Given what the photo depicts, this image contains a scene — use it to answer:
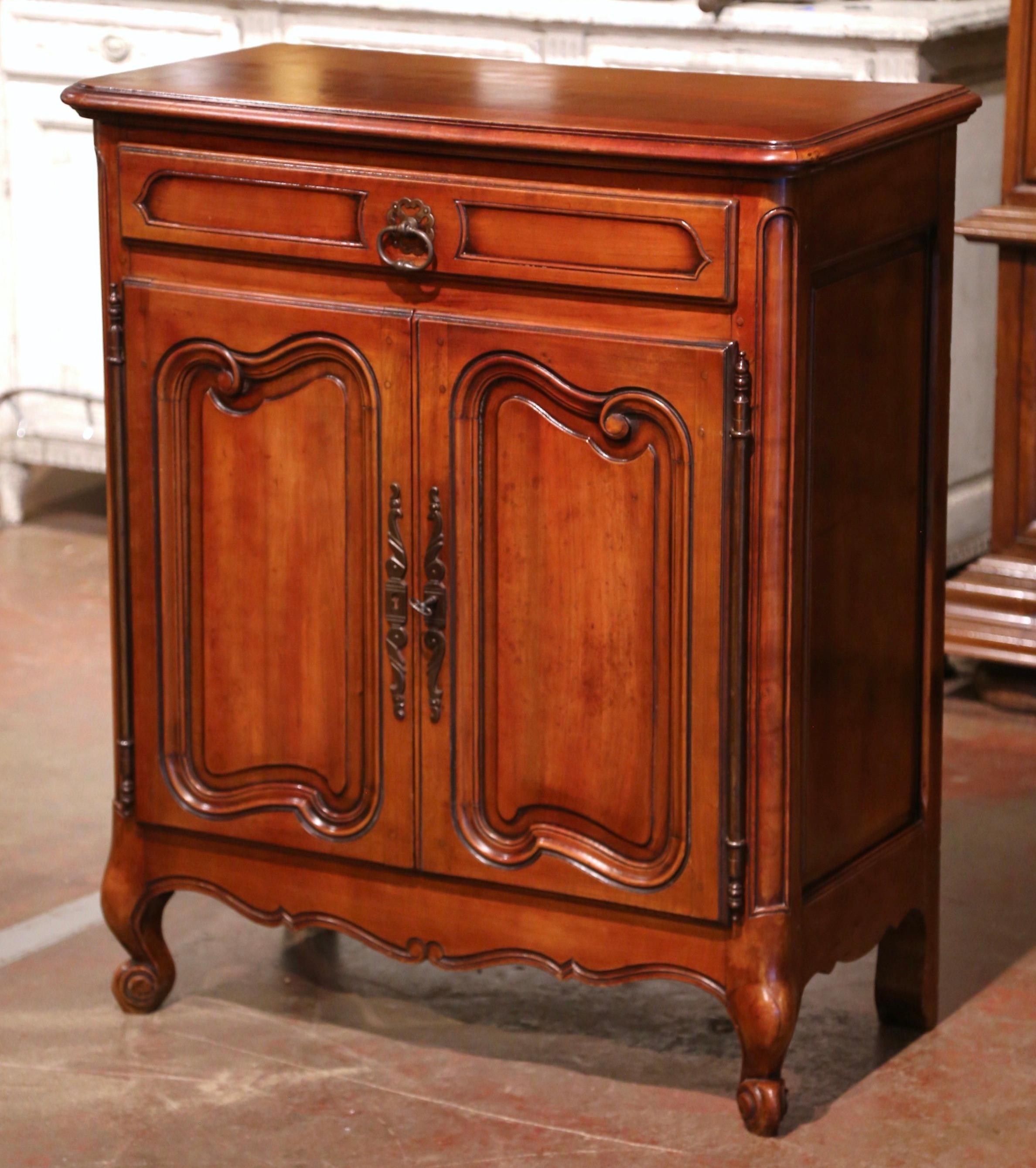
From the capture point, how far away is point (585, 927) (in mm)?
2490

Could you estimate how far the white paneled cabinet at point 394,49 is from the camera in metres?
3.92

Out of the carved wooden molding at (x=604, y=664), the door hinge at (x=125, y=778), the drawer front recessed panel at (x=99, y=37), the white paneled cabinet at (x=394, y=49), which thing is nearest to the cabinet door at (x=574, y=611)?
the carved wooden molding at (x=604, y=664)

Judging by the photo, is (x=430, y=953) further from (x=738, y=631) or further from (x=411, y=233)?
(x=411, y=233)

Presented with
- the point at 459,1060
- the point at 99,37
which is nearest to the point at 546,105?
the point at 459,1060

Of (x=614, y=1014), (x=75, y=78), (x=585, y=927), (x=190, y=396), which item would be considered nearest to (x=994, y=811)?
(x=614, y=1014)

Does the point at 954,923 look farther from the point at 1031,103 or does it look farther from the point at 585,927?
the point at 1031,103

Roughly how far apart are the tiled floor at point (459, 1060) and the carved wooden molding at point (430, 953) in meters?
0.13

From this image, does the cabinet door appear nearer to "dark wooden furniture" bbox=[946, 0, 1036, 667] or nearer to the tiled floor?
the tiled floor

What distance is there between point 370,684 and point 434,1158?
21.7 inches

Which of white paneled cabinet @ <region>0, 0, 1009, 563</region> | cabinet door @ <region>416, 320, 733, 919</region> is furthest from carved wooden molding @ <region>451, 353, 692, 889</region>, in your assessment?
white paneled cabinet @ <region>0, 0, 1009, 563</region>

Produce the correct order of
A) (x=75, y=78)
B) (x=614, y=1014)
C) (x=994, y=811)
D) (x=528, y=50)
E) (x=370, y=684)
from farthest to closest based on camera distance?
(x=75, y=78) < (x=528, y=50) < (x=994, y=811) < (x=614, y=1014) < (x=370, y=684)

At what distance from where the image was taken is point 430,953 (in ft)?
8.50

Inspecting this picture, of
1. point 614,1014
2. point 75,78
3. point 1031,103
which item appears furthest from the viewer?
point 75,78

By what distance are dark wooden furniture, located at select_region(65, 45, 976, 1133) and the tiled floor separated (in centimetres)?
12
